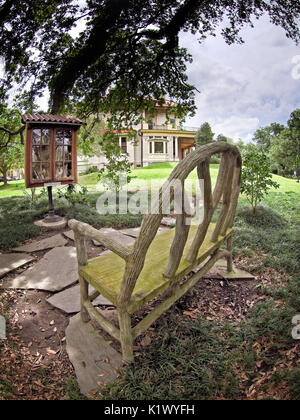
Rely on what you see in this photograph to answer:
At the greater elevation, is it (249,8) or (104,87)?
(249,8)

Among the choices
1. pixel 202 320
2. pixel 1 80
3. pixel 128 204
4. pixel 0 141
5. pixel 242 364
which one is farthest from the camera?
pixel 0 141

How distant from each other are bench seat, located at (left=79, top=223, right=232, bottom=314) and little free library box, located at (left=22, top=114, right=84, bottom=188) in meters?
3.45

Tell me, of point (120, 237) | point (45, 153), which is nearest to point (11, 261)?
Answer: point (120, 237)

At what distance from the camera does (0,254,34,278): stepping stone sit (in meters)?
3.12

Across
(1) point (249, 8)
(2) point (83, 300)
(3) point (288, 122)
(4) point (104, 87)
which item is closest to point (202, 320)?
(2) point (83, 300)

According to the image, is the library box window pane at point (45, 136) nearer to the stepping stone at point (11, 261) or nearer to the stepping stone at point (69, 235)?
the stepping stone at point (69, 235)

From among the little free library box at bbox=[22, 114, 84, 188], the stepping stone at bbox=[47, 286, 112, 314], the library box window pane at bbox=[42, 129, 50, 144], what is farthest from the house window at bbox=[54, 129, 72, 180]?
the stepping stone at bbox=[47, 286, 112, 314]

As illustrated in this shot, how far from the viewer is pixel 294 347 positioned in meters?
1.73

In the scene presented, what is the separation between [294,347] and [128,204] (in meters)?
5.38

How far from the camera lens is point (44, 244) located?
4.00 metres

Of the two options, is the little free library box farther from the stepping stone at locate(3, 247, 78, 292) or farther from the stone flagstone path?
the stepping stone at locate(3, 247, 78, 292)

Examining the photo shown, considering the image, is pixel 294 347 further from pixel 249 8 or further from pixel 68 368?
pixel 249 8

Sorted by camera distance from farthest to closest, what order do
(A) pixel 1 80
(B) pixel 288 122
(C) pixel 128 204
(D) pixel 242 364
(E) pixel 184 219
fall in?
(B) pixel 288 122
(C) pixel 128 204
(A) pixel 1 80
(D) pixel 242 364
(E) pixel 184 219

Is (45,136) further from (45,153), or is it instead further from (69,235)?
(69,235)
